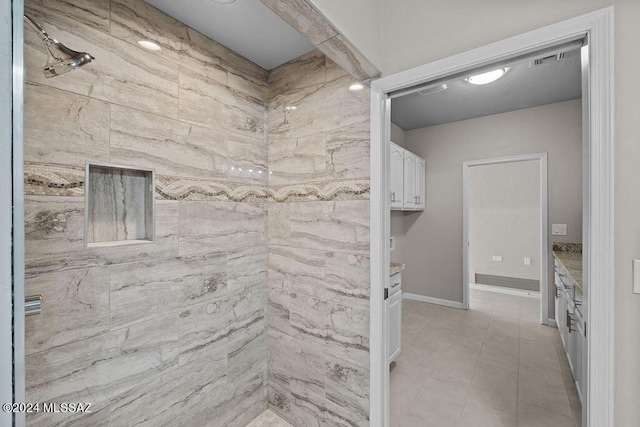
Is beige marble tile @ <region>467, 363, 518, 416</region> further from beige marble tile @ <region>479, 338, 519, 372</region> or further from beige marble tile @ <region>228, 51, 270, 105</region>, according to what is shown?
beige marble tile @ <region>228, 51, 270, 105</region>

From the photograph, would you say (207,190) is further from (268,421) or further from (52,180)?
(268,421)

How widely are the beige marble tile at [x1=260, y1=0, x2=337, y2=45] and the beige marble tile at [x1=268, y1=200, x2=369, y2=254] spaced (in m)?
0.85

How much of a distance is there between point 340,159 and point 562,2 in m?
1.14

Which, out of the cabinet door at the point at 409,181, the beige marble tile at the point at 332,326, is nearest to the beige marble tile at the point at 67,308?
the beige marble tile at the point at 332,326

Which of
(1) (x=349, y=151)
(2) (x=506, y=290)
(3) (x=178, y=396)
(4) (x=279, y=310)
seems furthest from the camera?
(2) (x=506, y=290)

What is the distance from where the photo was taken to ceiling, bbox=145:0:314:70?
4.81 ft

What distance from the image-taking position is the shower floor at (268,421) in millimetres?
1938

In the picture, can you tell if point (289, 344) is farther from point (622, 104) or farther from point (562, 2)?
point (562, 2)

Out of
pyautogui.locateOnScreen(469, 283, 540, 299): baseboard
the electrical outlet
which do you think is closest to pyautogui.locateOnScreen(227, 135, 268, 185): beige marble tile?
the electrical outlet

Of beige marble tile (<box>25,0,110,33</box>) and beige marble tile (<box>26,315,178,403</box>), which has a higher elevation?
beige marble tile (<box>25,0,110,33</box>)

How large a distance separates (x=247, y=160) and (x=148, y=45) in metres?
0.81

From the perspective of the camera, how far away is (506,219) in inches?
191

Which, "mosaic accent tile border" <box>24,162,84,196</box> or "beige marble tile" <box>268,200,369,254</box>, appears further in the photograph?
"beige marble tile" <box>268,200,369,254</box>

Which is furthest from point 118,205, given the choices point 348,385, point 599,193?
point 599,193
